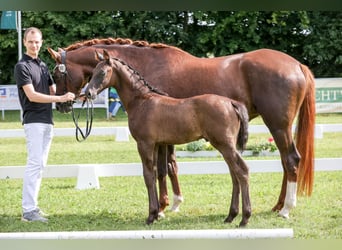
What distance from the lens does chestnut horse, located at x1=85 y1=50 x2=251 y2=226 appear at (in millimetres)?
5102

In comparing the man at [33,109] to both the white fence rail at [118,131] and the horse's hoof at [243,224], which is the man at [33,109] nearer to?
the horse's hoof at [243,224]

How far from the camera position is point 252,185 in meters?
7.33

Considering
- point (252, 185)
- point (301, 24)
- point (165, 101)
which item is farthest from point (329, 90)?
point (165, 101)

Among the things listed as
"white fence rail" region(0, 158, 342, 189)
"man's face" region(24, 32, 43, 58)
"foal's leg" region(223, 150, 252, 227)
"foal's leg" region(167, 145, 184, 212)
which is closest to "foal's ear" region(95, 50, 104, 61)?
"man's face" region(24, 32, 43, 58)

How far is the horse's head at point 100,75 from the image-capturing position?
210 inches

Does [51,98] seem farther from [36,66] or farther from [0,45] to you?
[0,45]

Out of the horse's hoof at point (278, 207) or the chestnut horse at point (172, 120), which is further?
the horse's hoof at point (278, 207)

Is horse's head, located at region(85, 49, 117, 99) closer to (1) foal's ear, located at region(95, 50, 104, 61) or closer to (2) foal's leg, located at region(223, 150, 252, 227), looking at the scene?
(1) foal's ear, located at region(95, 50, 104, 61)

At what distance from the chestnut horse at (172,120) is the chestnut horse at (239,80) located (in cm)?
38

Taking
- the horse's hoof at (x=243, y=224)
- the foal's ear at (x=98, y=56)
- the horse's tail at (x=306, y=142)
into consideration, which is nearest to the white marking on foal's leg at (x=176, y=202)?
the horse's hoof at (x=243, y=224)

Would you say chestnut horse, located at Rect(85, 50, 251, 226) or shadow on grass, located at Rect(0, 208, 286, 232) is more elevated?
chestnut horse, located at Rect(85, 50, 251, 226)

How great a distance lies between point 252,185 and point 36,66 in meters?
3.27

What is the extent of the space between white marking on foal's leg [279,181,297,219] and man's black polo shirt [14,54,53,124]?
8.15 feet

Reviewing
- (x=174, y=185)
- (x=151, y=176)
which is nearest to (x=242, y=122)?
(x=151, y=176)
